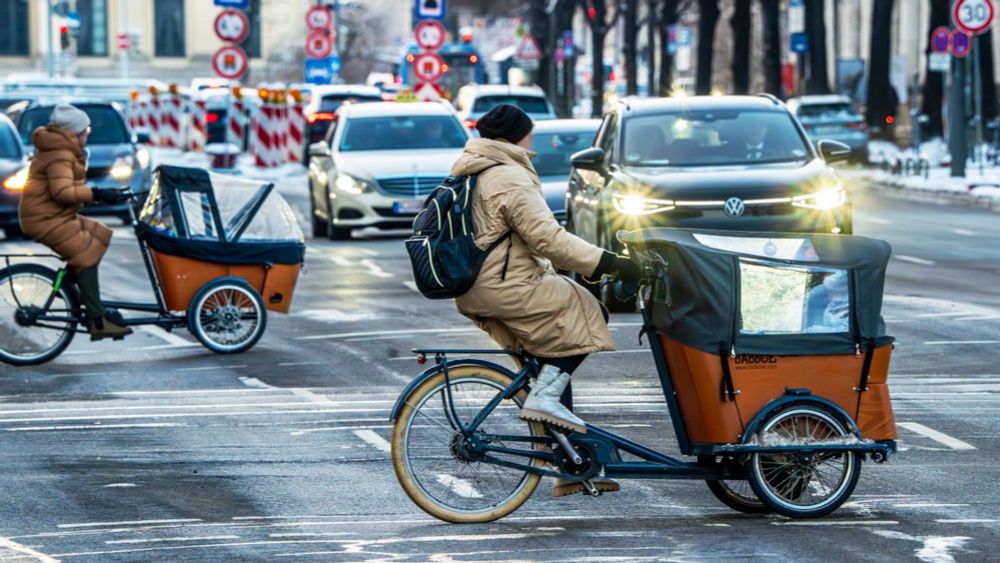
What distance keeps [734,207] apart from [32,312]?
17.2 ft

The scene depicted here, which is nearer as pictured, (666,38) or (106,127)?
(106,127)

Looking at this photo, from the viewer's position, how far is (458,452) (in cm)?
782

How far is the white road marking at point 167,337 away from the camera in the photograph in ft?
48.4

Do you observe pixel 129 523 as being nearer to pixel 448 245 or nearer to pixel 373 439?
pixel 448 245

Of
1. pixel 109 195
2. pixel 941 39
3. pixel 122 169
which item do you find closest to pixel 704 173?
pixel 109 195

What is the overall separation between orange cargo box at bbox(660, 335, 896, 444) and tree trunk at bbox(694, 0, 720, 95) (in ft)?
163

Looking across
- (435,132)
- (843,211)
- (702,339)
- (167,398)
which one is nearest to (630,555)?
(702,339)

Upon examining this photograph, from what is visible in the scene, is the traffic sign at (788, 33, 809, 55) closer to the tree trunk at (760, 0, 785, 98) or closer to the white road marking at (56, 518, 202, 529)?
the tree trunk at (760, 0, 785, 98)

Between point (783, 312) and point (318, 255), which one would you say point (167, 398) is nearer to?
point (783, 312)

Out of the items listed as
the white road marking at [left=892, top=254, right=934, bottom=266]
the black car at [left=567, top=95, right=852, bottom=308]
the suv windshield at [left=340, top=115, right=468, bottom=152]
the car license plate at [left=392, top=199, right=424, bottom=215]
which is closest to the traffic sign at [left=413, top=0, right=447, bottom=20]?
the suv windshield at [left=340, top=115, right=468, bottom=152]

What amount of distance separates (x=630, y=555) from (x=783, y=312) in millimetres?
1230

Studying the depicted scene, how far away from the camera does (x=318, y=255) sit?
2294cm

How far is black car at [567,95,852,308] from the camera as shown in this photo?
51.8 feet

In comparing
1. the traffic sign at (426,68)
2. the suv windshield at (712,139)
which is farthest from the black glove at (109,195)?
the traffic sign at (426,68)
